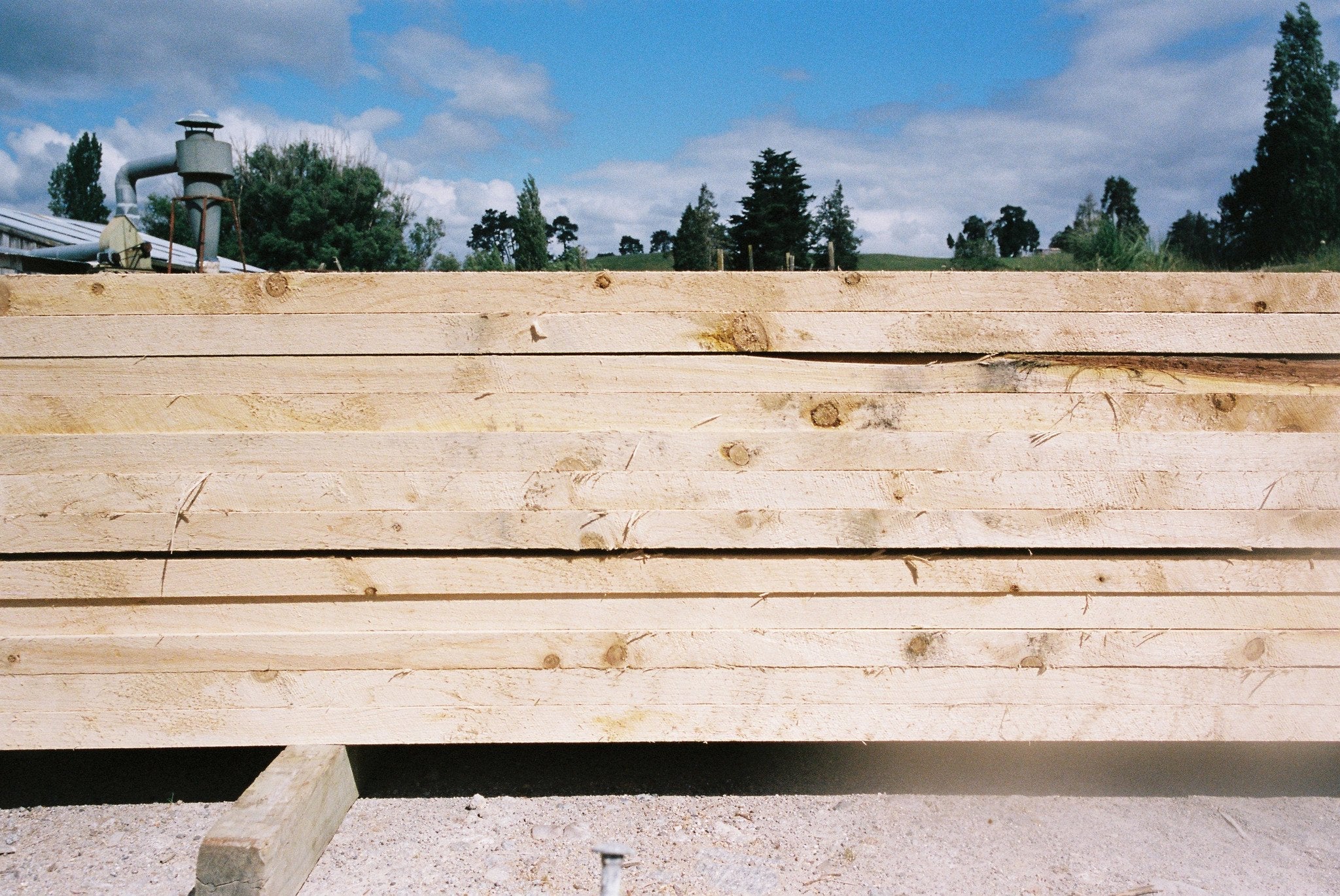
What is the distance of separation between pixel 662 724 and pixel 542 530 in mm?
667

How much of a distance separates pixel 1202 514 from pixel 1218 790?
0.99m

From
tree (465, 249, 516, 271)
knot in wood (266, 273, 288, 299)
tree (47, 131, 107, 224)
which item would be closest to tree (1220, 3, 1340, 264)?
tree (465, 249, 516, 271)

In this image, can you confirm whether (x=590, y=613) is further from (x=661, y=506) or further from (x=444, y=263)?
(x=444, y=263)

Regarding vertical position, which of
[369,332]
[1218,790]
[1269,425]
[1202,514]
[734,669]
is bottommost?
[1218,790]

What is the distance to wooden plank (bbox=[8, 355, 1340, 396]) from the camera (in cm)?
245

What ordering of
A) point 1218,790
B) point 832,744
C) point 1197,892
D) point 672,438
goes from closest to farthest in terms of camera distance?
1. point 1197,892
2. point 672,438
3. point 1218,790
4. point 832,744

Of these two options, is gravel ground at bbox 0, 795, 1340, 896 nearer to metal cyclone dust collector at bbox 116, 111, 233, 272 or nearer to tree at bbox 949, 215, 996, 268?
metal cyclone dust collector at bbox 116, 111, 233, 272

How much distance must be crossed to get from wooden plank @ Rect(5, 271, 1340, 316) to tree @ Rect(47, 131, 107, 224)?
58732 mm

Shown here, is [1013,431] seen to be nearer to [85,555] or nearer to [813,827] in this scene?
[813,827]

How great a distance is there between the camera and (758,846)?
2.46 metres

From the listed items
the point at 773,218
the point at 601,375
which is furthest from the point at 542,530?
the point at 773,218

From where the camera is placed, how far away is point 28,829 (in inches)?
99.7

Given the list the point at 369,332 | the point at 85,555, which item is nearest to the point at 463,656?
the point at 369,332

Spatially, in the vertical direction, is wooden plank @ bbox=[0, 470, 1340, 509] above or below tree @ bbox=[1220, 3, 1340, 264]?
below
